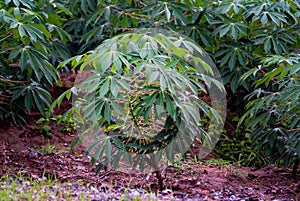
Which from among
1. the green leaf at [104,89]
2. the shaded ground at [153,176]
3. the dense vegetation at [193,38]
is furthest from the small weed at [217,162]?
the green leaf at [104,89]

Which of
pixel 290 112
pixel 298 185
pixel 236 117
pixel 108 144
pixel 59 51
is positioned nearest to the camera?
pixel 108 144

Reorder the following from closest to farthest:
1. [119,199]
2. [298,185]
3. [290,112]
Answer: [119,199], [290,112], [298,185]

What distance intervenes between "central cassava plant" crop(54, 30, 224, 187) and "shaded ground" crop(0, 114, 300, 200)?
0.37 m

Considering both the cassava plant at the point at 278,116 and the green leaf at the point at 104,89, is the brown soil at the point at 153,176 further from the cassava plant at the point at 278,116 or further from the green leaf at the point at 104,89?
the green leaf at the point at 104,89

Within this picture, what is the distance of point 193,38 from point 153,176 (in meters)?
1.26

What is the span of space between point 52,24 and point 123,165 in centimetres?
133

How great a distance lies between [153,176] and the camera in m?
4.10

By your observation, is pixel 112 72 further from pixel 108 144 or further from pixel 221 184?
pixel 221 184

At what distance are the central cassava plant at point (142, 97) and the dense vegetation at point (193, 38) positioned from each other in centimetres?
64

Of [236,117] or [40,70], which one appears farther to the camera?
[236,117]

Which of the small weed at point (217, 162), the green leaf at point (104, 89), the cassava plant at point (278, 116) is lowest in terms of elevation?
the small weed at point (217, 162)

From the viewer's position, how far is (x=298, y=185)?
4.16m

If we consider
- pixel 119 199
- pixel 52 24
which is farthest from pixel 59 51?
pixel 119 199

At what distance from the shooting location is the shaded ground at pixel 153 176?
155 inches
